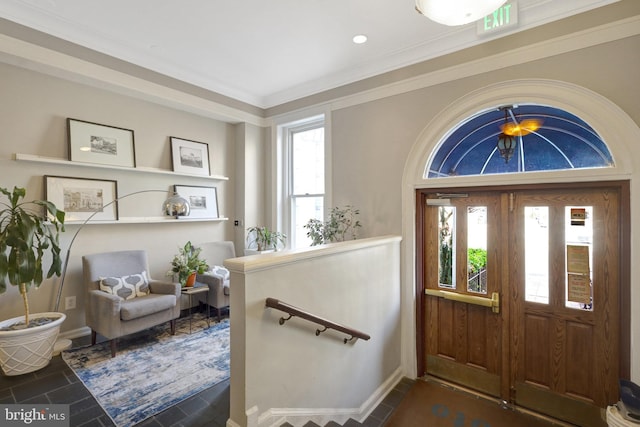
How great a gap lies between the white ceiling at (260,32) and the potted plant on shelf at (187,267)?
2.33 m

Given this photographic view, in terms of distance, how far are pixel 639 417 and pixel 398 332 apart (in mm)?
1790

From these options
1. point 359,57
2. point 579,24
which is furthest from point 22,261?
point 579,24

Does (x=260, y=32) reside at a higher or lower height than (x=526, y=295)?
higher

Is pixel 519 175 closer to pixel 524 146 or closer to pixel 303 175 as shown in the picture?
pixel 524 146

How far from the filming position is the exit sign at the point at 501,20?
2.55m

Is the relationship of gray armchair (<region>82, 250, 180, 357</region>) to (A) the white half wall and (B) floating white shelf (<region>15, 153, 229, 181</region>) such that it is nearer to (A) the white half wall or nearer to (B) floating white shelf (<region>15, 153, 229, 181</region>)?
(B) floating white shelf (<region>15, 153, 229, 181</region>)

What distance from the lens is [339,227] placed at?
3.79 meters

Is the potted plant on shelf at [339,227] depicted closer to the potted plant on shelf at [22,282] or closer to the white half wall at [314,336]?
the white half wall at [314,336]

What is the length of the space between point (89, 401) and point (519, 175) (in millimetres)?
4051

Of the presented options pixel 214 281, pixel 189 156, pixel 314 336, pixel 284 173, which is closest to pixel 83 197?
pixel 189 156

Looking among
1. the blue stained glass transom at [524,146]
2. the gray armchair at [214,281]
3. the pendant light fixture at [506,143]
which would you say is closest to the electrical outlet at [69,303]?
the gray armchair at [214,281]

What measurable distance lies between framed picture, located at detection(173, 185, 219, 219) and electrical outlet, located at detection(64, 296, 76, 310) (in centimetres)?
154

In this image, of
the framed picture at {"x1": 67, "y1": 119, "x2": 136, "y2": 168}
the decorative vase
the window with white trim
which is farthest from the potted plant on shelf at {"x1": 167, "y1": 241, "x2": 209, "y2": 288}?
the window with white trim

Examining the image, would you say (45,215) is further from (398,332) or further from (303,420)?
(398,332)
